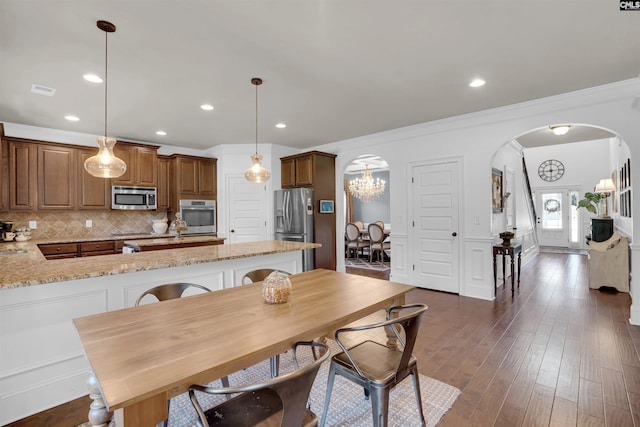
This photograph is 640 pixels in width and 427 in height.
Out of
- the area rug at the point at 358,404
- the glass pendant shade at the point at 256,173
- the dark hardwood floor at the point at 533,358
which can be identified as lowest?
the area rug at the point at 358,404

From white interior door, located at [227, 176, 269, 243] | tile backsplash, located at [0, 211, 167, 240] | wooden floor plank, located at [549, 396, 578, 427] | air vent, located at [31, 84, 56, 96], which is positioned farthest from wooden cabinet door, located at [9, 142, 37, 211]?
wooden floor plank, located at [549, 396, 578, 427]

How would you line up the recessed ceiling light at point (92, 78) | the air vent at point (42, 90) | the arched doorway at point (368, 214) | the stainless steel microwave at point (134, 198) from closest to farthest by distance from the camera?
the recessed ceiling light at point (92, 78), the air vent at point (42, 90), the stainless steel microwave at point (134, 198), the arched doorway at point (368, 214)

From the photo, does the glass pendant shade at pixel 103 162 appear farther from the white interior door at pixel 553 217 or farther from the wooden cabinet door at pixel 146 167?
the white interior door at pixel 553 217

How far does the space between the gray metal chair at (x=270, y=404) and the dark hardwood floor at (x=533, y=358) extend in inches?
47.9

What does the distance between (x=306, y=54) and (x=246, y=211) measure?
386 cm

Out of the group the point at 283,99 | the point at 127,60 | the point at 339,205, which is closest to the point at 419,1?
the point at 283,99

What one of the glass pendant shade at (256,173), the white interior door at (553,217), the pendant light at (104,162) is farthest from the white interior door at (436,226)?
the white interior door at (553,217)

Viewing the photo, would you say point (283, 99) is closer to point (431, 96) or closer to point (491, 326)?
point (431, 96)

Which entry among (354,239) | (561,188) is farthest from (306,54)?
(561,188)

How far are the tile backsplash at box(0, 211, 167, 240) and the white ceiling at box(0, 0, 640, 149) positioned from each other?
55.6 inches

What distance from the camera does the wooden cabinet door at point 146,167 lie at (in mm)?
5066

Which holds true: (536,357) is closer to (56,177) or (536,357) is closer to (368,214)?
(56,177)

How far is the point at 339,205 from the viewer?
5.90 metres

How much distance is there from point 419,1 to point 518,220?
5775 mm
